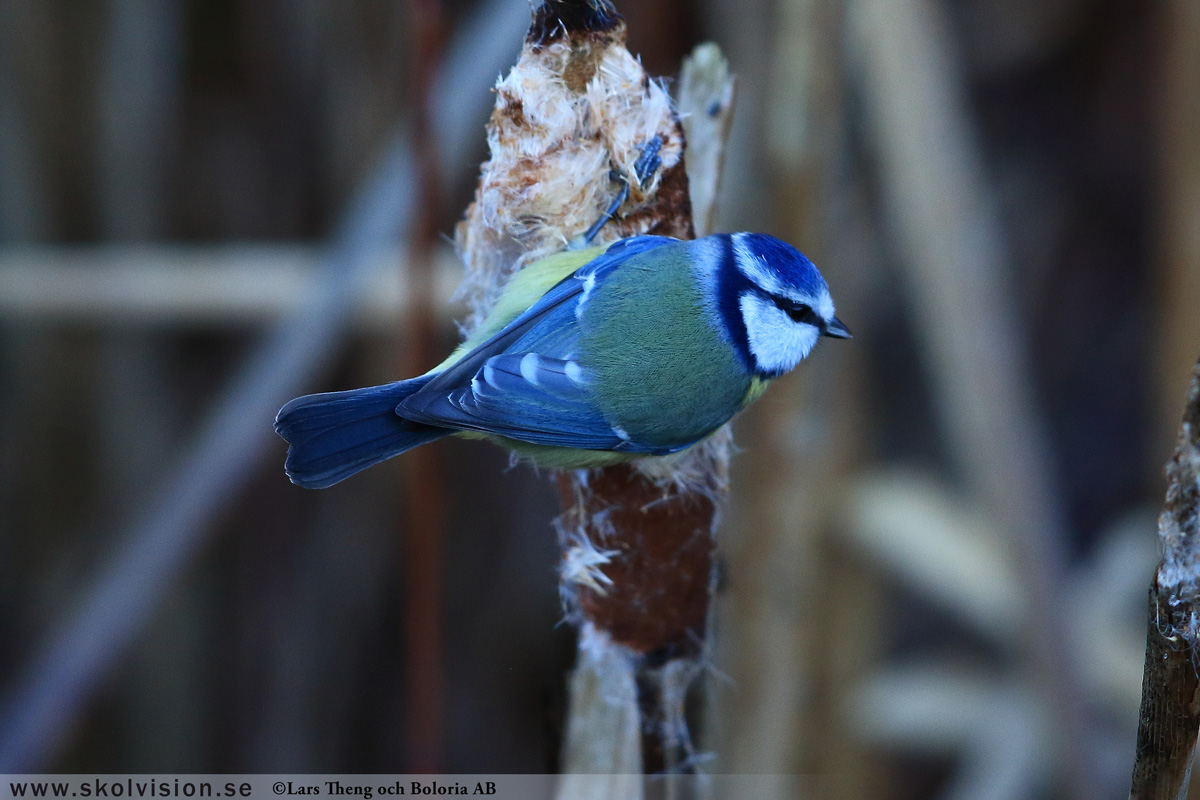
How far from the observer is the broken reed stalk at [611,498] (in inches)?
31.1

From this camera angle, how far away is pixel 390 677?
210 centimetres

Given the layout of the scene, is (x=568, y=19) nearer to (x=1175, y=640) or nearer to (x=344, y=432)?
(x=344, y=432)

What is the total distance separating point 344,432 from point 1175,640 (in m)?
0.66

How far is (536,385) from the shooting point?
2.85 ft

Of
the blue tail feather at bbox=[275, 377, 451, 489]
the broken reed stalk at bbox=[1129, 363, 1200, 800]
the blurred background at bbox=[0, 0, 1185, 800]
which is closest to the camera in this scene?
the broken reed stalk at bbox=[1129, 363, 1200, 800]

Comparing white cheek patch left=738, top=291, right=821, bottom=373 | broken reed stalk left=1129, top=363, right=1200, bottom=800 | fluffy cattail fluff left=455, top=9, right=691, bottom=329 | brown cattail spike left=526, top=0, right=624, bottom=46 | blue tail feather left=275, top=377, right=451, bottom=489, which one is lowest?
broken reed stalk left=1129, top=363, right=1200, bottom=800

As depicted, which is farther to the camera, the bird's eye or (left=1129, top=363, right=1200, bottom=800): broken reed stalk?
the bird's eye

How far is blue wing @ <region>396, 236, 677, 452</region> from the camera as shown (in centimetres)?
84

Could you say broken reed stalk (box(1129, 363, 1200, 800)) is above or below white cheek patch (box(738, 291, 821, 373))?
below

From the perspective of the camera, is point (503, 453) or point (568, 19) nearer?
point (568, 19)

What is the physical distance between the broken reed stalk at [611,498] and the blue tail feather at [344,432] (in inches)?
6.9

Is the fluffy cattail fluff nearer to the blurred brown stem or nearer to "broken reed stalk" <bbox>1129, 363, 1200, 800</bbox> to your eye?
the blurred brown stem

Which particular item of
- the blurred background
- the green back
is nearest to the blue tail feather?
the green back

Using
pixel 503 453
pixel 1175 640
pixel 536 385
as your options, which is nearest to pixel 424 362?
pixel 536 385
